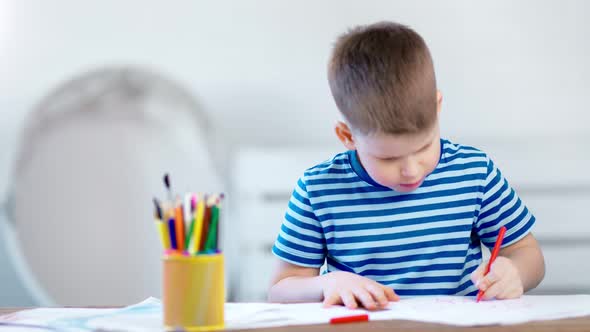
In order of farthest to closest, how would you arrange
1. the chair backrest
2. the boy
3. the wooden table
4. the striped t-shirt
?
the chair backrest < the striped t-shirt < the boy < the wooden table

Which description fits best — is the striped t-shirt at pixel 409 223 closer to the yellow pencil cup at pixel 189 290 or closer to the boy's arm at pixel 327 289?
the boy's arm at pixel 327 289

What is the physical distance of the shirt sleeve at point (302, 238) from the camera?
1.14m

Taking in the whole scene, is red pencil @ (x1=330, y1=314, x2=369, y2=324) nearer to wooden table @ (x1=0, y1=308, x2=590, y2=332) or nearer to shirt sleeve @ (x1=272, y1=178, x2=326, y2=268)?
wooden table @ (x1=0, y1=308, x2=590, y2=332)

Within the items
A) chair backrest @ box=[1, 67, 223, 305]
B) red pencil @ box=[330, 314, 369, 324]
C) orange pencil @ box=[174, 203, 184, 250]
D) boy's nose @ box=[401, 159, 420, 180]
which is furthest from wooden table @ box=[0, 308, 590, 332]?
chair backrest @ box=[1, 67, 223, 305]

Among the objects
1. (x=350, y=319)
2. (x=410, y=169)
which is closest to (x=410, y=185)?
(x=410, y=169)

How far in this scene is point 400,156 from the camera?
979 millimetres

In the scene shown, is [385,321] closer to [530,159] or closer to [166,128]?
[530,159]

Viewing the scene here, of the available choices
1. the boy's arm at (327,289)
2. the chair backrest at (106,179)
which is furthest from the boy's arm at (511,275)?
the chair backrest at (106,179)

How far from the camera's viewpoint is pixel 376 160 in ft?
3.33


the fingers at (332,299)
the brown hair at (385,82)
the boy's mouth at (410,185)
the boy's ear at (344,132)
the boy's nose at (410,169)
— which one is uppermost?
the brown hair at (385,82)

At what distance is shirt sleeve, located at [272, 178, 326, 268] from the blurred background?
863mm

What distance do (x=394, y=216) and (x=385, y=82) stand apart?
235 millimetres

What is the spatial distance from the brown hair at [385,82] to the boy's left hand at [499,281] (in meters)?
0.19

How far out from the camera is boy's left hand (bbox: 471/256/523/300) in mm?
951
